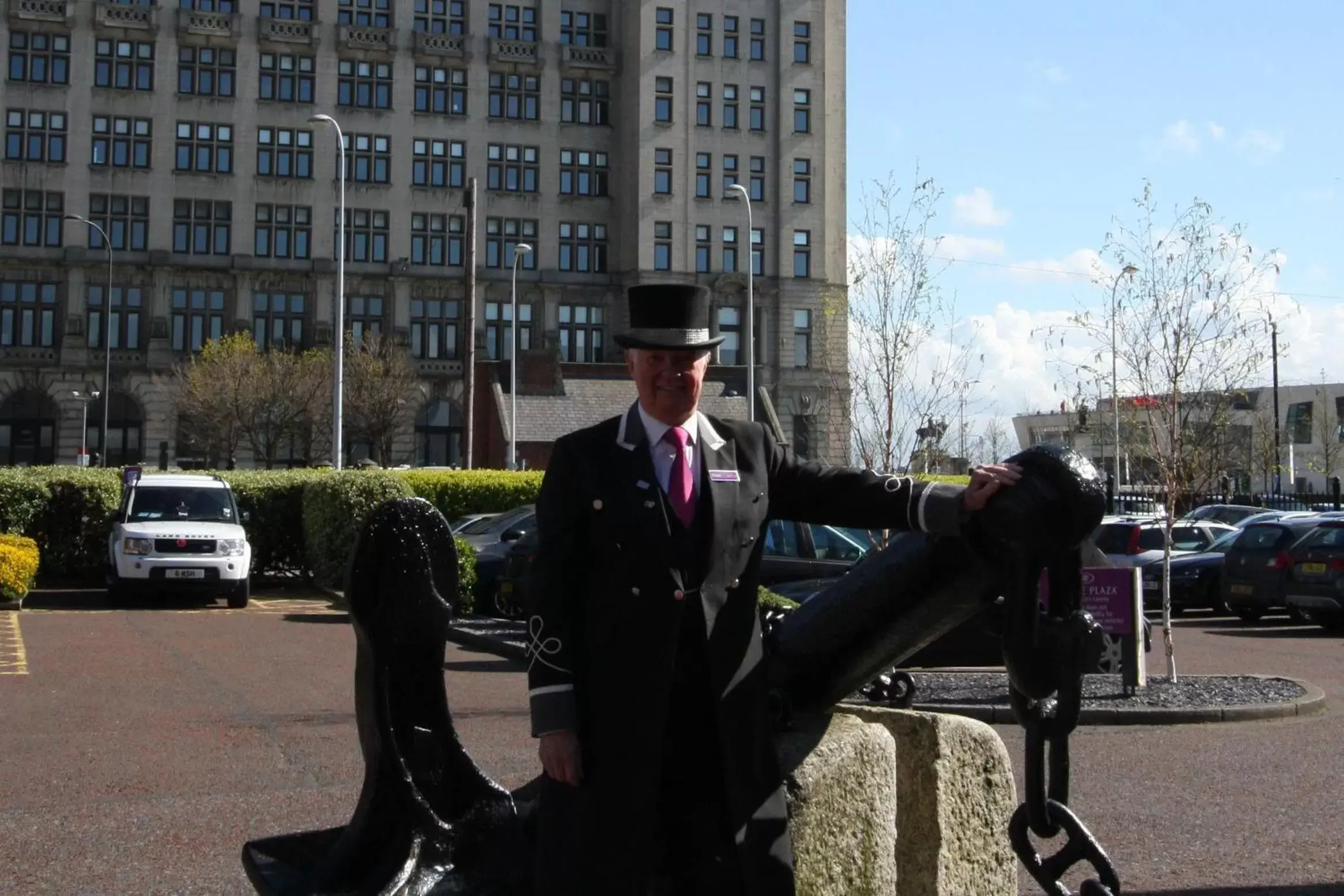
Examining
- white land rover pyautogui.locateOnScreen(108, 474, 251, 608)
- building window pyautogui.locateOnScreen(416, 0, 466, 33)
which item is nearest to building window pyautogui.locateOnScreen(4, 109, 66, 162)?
building window pyautogui.locateOnScreen(416, 0, 466, 33)

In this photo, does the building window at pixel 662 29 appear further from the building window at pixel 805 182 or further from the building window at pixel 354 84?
the building window at pixel 354 84

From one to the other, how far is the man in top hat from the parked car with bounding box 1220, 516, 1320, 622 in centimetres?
1951

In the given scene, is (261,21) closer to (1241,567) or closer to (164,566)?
(164,566)

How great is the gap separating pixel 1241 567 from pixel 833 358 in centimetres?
666

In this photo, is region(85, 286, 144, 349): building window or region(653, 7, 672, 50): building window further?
region(653, 7, 672, 50): building window

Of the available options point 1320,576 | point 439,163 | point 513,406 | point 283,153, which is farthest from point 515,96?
point 1320,576

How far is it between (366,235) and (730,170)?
18.0 meters

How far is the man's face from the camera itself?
3.48 metres

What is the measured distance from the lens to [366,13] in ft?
241

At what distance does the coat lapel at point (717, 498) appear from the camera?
3.35 meters

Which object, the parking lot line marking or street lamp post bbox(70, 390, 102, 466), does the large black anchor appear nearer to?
the parking lot line marking

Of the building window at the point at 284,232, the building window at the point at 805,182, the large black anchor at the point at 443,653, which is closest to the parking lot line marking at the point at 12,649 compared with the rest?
the large black anchor at the point at 443,653

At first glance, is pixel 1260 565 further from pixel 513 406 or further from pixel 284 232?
pixel 284 232

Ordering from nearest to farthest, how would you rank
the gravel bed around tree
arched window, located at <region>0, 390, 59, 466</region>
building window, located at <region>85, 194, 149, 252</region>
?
the gravel bed around tree
arched window, located at <region>0, 390, 59, 466</region>
building window, located at <region>85, 194, 149, 252</region>
